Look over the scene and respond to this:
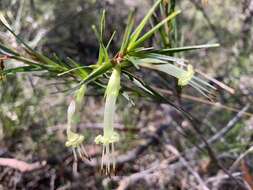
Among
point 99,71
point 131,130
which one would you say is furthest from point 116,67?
point 131,130

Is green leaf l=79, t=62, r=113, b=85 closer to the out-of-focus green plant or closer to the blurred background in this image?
the out-of-focus green plant

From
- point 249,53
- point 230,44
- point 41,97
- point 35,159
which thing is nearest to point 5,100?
point 41,97

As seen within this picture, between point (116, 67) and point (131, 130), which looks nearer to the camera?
point (116, 67)

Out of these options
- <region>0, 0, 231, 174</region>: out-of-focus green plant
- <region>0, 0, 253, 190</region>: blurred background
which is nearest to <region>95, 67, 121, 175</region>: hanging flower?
<region>0, 0, 231, 174</region>: out-of-focus green plant

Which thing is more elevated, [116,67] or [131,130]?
[116,67]

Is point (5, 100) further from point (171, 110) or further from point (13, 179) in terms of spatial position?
point (171, 110)

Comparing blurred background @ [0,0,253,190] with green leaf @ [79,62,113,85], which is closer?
green leaf @ [79,62,113,85]

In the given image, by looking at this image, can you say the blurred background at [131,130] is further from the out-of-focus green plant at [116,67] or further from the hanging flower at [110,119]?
the hanging flower at [110,119]

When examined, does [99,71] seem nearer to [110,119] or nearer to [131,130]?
[110,119]
